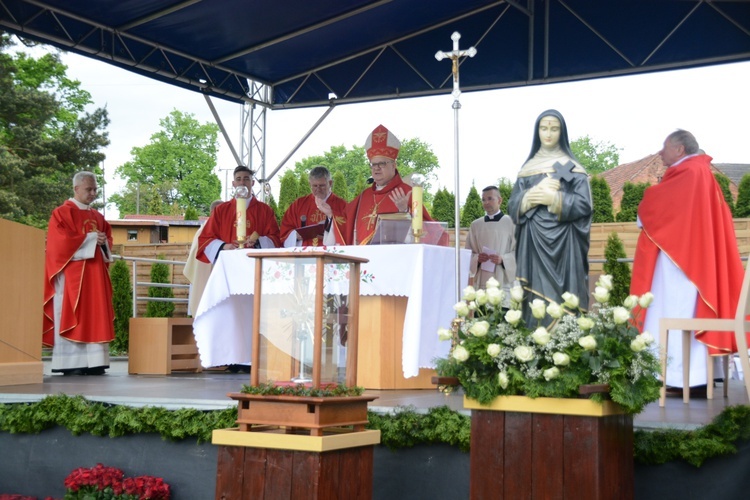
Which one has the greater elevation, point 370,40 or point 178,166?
point 178,166

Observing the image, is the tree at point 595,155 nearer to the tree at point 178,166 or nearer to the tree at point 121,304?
the tree at point 178,166

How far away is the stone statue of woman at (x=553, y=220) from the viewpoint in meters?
4.88

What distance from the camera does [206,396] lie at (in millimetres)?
5754

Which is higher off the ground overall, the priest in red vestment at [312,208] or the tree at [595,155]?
the tree at [595,155]

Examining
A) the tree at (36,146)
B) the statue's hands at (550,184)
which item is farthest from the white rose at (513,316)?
the tree at (36,146)

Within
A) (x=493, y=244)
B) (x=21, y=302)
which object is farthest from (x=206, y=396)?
(x=493, y=244)

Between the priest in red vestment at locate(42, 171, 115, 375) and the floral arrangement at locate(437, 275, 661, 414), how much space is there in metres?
5.40

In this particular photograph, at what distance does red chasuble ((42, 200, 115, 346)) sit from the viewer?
855cm

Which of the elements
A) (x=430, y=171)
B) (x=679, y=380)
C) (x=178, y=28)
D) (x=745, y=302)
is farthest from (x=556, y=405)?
(x=430, y=171)

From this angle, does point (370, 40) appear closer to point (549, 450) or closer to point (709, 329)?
point (709, 329)

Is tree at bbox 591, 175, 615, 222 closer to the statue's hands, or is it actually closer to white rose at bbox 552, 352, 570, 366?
the statue's hands

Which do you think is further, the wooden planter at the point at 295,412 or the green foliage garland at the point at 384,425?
the green foliage garland at the point at 384,425

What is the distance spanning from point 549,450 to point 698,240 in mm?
3054

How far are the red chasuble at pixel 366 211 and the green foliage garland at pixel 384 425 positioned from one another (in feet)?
8.65
